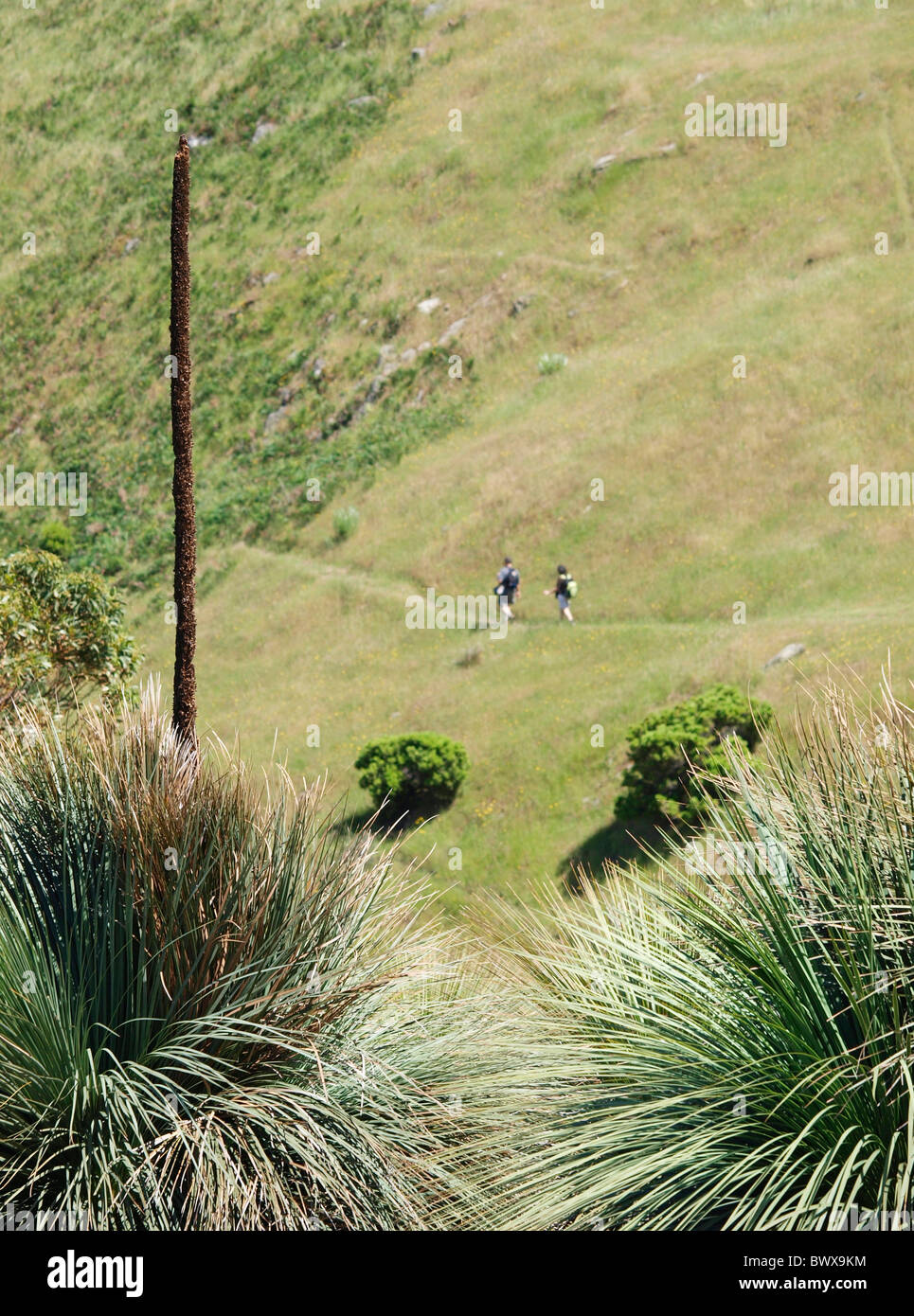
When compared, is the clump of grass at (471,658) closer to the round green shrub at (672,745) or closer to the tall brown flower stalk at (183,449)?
the round green shrub at (672,745)

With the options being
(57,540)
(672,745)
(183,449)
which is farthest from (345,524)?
(183,449)

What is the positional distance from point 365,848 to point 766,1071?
3.56 m

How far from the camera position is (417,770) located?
1178 inches

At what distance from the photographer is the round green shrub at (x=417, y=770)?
29.7 metres

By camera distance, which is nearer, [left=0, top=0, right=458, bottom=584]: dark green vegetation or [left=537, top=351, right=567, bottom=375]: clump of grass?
[left=537, top=351, right=567, bottom=375]: clump of grass

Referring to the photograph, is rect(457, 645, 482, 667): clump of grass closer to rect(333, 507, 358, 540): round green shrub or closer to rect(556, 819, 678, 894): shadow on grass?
rect(556, 819, 678, 894): shadow on grass

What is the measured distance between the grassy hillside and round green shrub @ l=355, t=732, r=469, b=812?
0.77 m

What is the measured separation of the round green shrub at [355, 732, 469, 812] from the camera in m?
29.7

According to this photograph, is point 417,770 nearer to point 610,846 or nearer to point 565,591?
point 610,846

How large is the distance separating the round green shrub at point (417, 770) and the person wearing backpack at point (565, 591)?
6602 millimetres

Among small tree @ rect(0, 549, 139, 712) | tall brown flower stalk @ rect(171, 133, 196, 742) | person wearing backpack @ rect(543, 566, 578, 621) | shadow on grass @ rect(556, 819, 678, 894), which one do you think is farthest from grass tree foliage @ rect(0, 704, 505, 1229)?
person wearing backpack @ rect(543, 566, 578, 621)

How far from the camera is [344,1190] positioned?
745cm

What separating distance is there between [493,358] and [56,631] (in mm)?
32532

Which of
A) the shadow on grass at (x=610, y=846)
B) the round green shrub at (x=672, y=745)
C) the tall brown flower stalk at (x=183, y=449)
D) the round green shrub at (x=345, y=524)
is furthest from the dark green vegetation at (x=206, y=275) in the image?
the tall brown flower stalk at (x=183, y=449)
